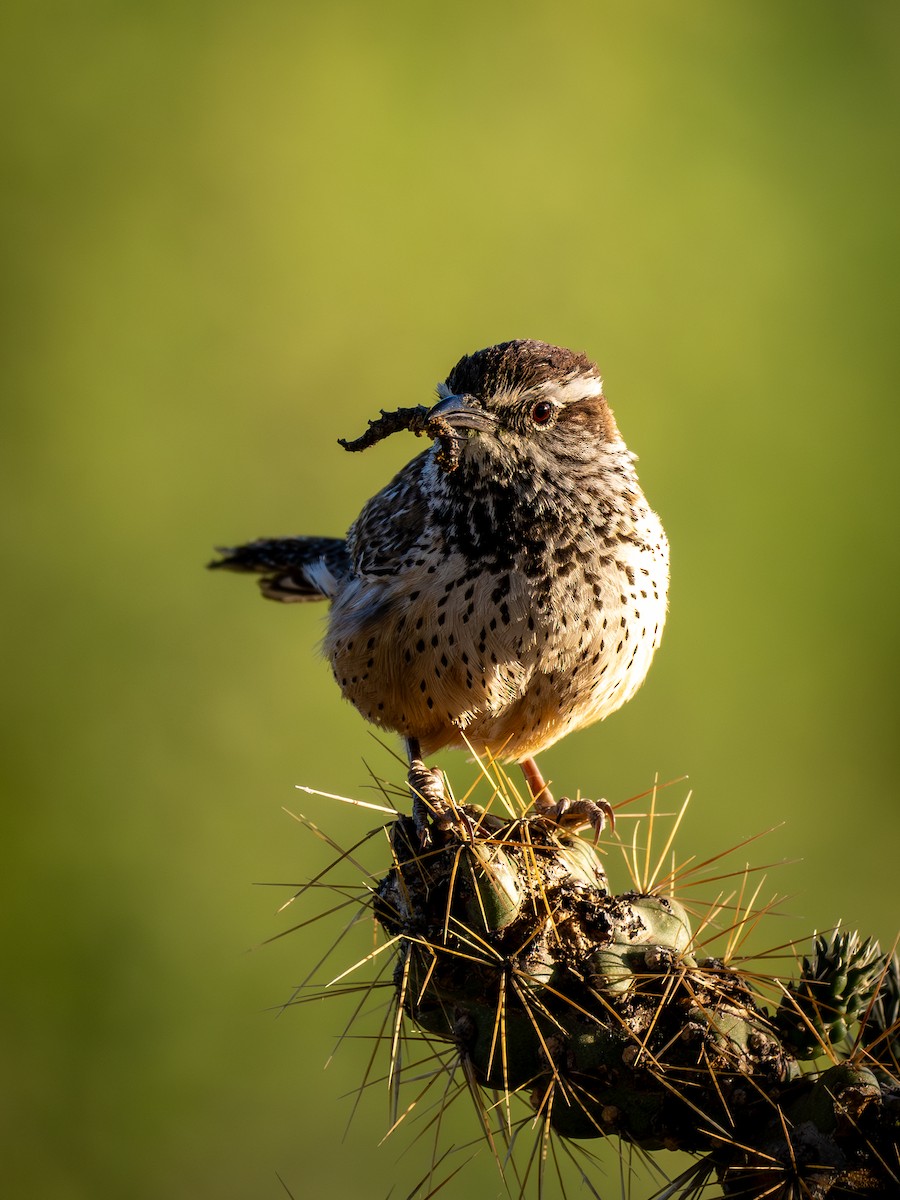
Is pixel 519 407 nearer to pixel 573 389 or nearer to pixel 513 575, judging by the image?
pixel 573 389

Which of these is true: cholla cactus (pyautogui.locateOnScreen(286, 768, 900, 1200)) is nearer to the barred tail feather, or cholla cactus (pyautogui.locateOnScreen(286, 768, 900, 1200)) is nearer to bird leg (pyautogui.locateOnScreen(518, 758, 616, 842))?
bird leg (pyautogui.locateOnScreen(518, 758, 616, 842))

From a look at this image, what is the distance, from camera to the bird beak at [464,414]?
214cm

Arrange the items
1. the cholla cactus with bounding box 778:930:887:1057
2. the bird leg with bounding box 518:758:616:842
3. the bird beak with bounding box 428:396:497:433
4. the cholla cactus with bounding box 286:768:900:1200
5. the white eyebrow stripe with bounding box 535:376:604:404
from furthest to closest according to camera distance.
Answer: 1. the white eyebrow stripe with bounding box 535:376:604:404
2. the bird beak with bounding box 428:396:497:433
3. the bird leg with bounding box 518:758:616:842
4. the cholla cactus with bounding box 778:930:887:1057
5. the cholla cactus with bounding box 286:768:900:1200

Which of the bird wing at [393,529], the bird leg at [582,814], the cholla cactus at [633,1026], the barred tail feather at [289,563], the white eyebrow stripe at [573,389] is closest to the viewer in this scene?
the cholla cactus at [633,1026]

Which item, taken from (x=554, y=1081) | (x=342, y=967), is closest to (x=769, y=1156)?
(x=554, y=1081)

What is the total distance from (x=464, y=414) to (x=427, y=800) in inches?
27.6

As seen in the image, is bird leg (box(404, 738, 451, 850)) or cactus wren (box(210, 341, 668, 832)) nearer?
bird leg (box(404, 738, 451, 850))

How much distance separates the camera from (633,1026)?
1.52 meters

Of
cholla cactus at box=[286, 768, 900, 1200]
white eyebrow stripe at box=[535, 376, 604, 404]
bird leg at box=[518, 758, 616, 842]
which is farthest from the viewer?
white eyebrow stripe at box=[535, 376, 604, 404]

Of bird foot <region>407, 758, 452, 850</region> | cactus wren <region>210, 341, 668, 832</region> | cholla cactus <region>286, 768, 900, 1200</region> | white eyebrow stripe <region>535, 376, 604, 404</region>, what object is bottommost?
cholla cactus <region>286, 768, 900, 1200</region>

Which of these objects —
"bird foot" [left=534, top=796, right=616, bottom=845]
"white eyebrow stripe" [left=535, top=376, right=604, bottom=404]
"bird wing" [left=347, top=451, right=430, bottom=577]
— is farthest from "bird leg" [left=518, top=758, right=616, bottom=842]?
→ "white eyebrow stripe" [left=535, top=376, right=604, bottom=404]

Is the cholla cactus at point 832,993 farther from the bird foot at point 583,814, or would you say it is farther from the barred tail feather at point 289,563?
the barred tail feather at point 289,563

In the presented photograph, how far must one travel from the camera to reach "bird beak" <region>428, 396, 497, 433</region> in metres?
2.14

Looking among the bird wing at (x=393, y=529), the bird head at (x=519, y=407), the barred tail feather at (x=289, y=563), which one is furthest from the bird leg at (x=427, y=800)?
the barred tail feather at (x=289, y=563)
